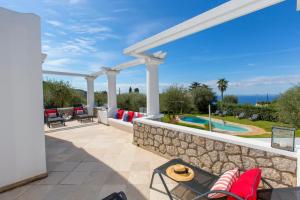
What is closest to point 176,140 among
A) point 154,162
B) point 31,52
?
point 154,162

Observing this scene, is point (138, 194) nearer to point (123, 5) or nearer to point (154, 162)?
point (154, 162)

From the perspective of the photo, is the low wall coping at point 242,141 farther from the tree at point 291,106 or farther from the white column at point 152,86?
the tree at point 291,106

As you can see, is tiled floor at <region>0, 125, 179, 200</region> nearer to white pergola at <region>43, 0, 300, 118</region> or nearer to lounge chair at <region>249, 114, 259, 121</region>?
white pergola at <region>43, 0, 300, 118</region>

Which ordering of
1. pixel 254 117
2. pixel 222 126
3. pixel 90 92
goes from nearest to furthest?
pixel 90 92 → pixel 222 126 → pixel 254 117

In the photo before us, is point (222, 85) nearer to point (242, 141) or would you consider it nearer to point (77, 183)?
point (242, 141)

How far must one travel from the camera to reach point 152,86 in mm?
A: 6023

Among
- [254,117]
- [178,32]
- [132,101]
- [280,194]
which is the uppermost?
[178,32]

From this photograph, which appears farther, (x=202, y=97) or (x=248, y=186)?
(x=202, y=97)

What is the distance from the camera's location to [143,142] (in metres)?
5.21

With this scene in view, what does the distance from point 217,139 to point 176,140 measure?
119cm

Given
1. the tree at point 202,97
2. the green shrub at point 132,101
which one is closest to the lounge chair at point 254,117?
the tree at point 202,97

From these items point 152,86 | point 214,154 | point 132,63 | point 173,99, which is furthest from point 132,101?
point 214,154

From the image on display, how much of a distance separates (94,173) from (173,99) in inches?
554

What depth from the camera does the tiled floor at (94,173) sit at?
2.90 metres
